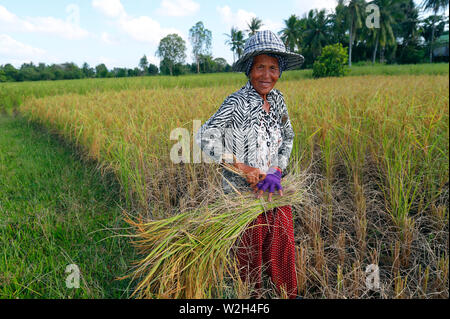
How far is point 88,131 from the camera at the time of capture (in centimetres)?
304

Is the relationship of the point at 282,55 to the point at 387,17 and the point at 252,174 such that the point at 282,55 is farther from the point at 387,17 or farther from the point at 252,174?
the point at 387,17

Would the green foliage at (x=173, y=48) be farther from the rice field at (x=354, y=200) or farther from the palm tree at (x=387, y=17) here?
the rice field at (x=354, y=200)

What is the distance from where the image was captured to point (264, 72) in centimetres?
109

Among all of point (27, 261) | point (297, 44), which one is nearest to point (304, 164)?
point (27, 261)

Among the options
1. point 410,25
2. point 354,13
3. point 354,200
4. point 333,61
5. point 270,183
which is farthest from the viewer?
point 410,25

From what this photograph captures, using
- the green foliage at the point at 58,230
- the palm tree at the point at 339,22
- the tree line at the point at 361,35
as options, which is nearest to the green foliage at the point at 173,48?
the tree line at the point at 361,35

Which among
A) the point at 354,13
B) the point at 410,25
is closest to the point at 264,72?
the point at 354,13

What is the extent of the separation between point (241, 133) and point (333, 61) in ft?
43.0

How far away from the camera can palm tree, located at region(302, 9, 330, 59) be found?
2595 centimetres

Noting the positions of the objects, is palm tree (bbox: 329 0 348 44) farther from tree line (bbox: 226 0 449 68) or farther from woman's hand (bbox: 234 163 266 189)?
woman's hand (bbox: 234 163 266 189)

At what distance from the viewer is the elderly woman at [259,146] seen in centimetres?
107

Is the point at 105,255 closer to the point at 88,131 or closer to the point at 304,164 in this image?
the point at 304,164

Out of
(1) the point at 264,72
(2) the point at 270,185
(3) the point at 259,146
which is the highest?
(1) the point at 264,72
